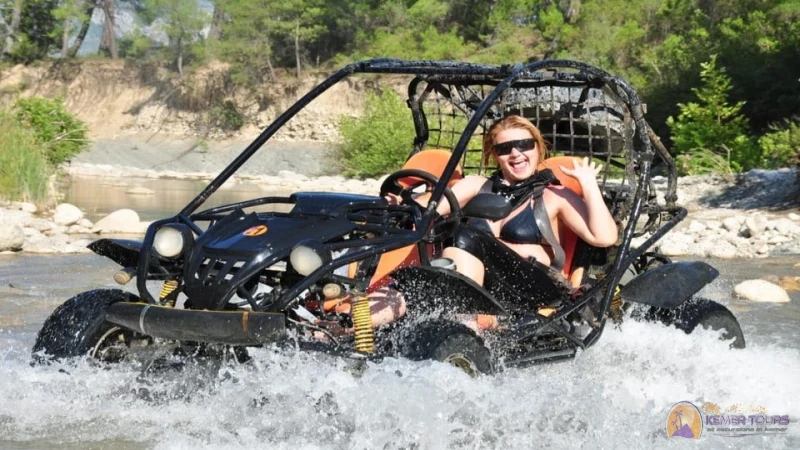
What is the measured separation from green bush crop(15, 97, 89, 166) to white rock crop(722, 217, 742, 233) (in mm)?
13409

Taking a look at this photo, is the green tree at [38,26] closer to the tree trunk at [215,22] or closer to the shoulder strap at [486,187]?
the tree trunk at [215,22]

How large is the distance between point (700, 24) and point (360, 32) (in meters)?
14.4

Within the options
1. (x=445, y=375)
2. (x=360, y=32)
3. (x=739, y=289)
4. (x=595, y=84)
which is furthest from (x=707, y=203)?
(x=360, y=32)

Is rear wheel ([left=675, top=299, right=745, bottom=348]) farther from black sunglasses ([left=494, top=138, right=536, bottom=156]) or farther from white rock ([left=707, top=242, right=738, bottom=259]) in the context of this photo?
white rock ([left=707, top=242, right=738, bottom=259])

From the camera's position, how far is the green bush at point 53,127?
22.0m

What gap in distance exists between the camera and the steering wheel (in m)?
5.09

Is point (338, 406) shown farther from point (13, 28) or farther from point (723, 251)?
point (13, 28)

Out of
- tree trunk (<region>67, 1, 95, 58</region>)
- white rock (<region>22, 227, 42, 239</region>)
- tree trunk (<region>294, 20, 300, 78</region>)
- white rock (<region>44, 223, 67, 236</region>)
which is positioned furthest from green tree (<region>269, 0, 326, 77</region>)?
white rock (<region>22, 227, 42, 239</region>)

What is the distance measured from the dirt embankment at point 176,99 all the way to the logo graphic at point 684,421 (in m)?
33.6

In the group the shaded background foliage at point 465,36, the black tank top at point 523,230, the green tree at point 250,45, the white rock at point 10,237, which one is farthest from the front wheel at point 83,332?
the green tree at point 250,45

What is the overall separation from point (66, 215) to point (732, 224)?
354 inches

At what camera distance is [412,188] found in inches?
223

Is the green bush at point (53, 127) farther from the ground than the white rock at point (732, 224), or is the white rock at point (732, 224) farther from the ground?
the green bush at point (53, 127)

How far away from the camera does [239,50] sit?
43594 mm
